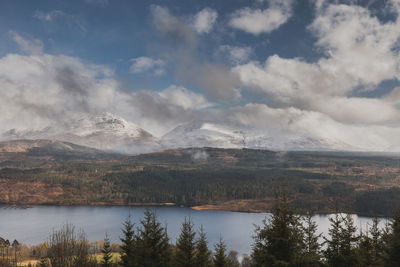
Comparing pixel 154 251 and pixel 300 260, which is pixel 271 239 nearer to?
pixel 300 260

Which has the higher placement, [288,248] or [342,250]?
[288,248]

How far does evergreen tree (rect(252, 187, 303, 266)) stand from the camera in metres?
21.7

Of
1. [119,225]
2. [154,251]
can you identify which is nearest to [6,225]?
[119,225]

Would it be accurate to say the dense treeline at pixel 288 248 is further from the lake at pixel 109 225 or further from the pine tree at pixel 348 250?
the lake at pixel 109 225

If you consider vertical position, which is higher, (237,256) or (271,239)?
(271,239)

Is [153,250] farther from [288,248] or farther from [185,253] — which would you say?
[288,248]

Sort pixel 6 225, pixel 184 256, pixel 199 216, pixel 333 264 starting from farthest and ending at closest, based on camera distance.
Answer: pixel 199 216, pixel 6 225, pixel 184 256, pixel 333 264

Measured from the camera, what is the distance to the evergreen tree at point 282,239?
2169 centimetres

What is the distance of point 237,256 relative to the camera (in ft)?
360

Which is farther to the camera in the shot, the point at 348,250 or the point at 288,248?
the point at 348,250

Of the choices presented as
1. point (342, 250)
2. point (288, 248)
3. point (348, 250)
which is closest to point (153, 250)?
point (288, 248)

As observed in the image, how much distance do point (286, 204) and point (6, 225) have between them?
177m

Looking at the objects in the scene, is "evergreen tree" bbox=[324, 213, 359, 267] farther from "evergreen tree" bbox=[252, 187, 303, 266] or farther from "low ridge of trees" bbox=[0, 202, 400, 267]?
"evergreen tree" bbox=[252, 187, 303, 266]

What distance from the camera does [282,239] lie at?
2155cm
